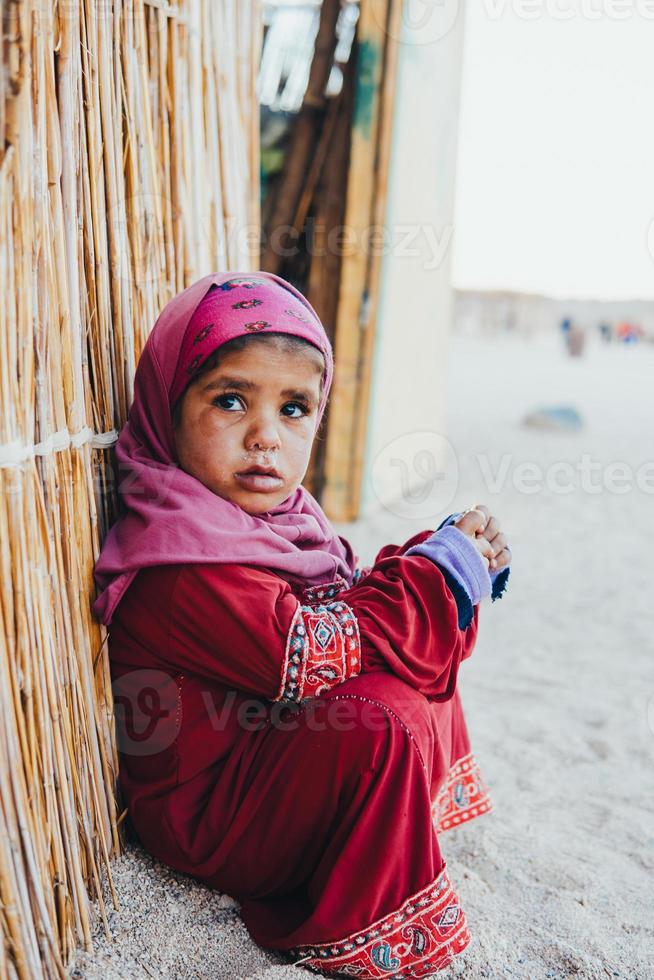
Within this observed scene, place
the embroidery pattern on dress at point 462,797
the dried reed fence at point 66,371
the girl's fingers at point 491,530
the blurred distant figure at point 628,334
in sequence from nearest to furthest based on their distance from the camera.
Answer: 1. the dried reed fence at point 66,371
2. the girl's fingers at point 491,530
3. the embroidery pattern on dress at point 462,797
4. the blurred distant figure at point 628,334

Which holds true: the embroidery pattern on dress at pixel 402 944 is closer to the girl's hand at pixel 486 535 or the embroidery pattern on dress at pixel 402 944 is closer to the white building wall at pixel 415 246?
the girl's hand at pixel 486 535

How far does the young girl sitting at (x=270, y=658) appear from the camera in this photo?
1.32 m

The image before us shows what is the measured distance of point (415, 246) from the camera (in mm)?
4949

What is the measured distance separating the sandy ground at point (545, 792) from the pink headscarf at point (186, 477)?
0.51 meters

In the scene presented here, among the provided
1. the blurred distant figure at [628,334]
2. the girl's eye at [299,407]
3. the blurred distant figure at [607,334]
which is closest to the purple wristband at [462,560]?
the girl's eye at [299,407]

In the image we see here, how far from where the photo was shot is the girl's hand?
4.96 ft

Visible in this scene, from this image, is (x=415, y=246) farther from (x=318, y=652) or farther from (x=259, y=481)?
(x=318, y=652)

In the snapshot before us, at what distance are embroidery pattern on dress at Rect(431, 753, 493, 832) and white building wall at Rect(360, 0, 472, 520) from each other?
2872 mm

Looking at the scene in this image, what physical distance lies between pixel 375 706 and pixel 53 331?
72cm

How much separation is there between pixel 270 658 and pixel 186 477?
0.32 m

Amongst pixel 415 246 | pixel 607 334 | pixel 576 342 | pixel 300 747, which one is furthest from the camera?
pixel 607 334

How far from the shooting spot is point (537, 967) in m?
1.44

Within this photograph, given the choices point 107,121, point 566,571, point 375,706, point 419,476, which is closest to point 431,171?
point 419,476

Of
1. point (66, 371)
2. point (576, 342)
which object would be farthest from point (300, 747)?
point (576, 342)
